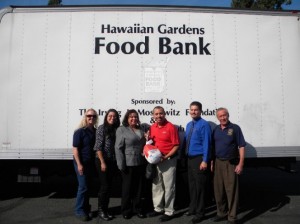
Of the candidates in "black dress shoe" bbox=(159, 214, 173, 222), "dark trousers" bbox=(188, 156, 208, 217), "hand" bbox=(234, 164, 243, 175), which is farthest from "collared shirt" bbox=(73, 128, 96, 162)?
"hand" bbox=(234, 164, 243, 175)

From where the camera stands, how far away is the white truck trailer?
4.23m

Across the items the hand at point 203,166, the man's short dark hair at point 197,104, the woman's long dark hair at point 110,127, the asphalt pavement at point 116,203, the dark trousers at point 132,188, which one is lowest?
the asphalt pavement at point 116,203

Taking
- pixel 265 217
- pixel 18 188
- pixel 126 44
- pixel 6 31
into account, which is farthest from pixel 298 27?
pixel 18 188

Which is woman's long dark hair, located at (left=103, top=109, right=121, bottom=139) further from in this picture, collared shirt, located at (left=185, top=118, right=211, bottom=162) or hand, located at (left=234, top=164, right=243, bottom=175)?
hand, located at (left=234, top=164, right=243, bottom=175)

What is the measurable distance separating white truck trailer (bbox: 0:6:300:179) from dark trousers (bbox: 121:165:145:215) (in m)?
0.81

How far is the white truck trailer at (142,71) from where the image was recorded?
167 inches

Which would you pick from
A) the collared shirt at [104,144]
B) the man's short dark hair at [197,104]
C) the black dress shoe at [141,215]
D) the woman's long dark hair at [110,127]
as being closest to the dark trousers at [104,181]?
the collared shirt at [104,144]

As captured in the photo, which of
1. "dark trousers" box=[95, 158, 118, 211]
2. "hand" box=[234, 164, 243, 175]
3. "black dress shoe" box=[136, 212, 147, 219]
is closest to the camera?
"hand" box=[234, 164, 243, 175]

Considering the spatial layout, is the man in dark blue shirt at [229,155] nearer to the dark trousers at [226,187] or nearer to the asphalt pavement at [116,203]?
the dark trousers at [226,187]

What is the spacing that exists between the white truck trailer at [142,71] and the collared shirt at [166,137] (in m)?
0.32

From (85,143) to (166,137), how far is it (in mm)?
A: 1192

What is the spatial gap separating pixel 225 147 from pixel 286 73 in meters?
1.68

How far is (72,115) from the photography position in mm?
4238

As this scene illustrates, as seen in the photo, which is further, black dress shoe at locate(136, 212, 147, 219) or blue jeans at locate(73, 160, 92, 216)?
black dress shoe at locate(136, 212, 147, 219)
